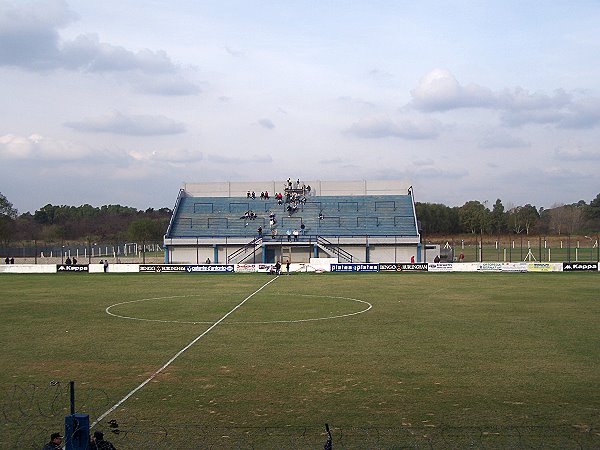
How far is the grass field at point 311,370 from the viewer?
43.2ft

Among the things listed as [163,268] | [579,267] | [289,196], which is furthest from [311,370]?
[289,196]

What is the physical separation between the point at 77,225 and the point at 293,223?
8579 centimetres

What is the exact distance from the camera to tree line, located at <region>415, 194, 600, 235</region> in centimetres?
15238

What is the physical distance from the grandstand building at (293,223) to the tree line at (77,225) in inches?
544

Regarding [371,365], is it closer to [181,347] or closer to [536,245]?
[181,347]

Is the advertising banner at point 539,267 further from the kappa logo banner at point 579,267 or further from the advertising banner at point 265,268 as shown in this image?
the advertising banner at point 265,268

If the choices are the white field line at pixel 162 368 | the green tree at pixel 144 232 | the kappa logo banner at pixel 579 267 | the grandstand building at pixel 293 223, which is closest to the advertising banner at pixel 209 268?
the grandstand building at pixel 293 223

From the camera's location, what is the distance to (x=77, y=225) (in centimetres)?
15088

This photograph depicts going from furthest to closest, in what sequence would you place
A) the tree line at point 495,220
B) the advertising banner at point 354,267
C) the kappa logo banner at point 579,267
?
the tree line at point 495,220
the advertising banner at point 354,267
the kappa logo banner at point 579,267

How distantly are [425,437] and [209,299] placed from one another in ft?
87.7

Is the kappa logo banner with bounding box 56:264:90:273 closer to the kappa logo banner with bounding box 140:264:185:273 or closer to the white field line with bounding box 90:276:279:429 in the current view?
the kappa logo banner with bounding box 140:264:185:273

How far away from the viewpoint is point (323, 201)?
287ft

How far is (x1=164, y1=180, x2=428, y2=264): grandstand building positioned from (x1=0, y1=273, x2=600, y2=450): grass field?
37.8m

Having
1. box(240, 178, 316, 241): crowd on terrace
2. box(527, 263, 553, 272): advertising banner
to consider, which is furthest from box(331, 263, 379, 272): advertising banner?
box(240, 178, 316, 241): crowd on terrace
